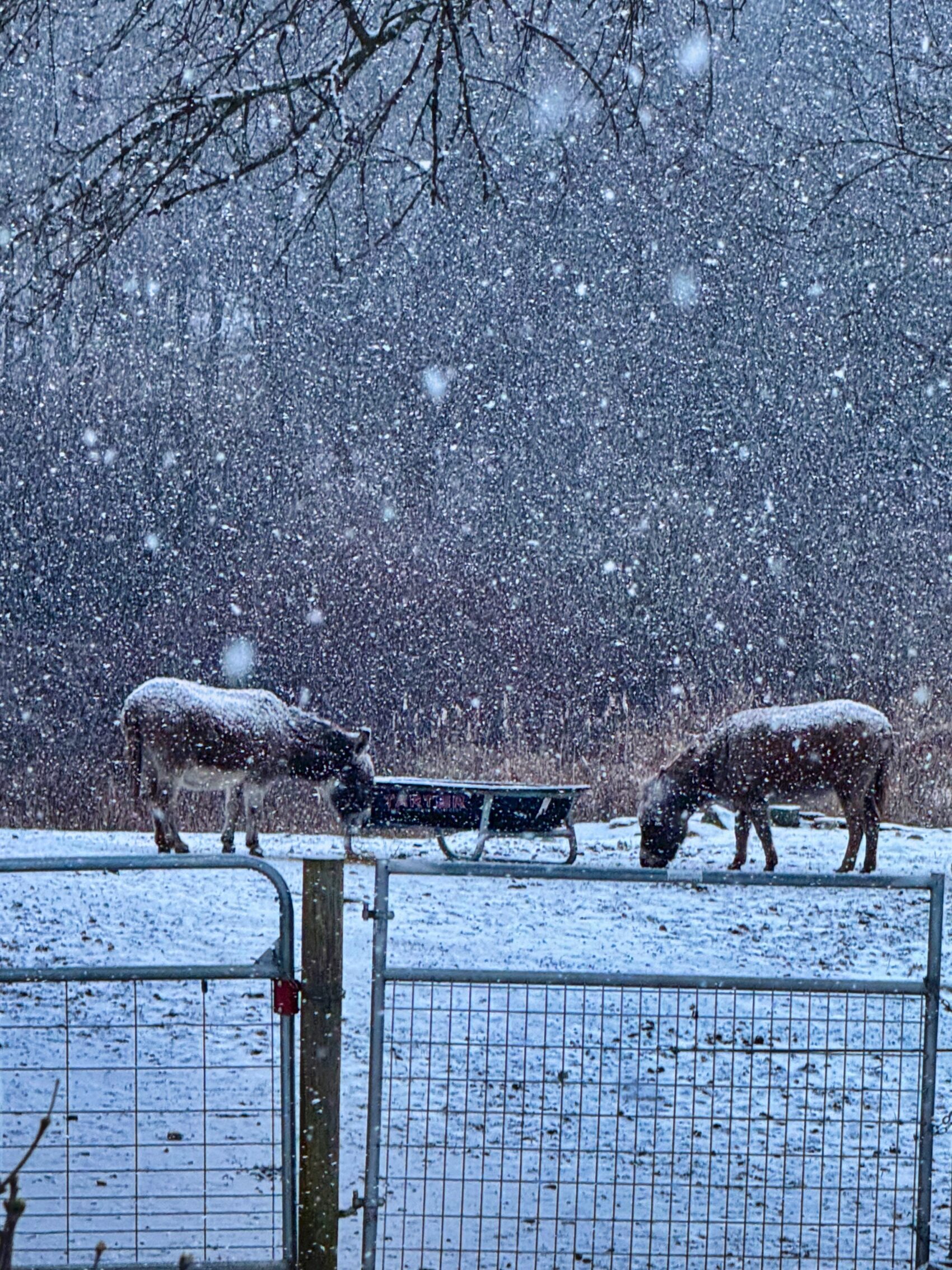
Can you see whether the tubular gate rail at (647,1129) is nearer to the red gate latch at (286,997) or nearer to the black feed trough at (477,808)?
the red gate latch at (286,997)

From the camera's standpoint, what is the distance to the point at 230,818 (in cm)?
1289

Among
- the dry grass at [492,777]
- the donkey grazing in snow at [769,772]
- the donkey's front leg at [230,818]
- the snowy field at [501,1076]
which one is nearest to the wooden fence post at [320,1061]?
the snowy field at [501,1076]

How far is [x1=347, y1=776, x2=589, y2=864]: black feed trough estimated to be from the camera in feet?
39.6

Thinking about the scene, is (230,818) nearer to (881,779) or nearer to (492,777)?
(881,779)

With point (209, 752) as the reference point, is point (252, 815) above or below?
below

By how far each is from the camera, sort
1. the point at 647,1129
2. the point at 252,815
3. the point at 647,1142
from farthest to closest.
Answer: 1. the point at 252,815
2. the point at 647,1129
3. the point at 647,1142

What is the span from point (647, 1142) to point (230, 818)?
25.7 feet

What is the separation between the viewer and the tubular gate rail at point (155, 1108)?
3.79 m

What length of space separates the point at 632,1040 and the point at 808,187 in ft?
98.4

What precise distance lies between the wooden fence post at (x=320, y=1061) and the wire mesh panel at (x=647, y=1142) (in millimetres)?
208

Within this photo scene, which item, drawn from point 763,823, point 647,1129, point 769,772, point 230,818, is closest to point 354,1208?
point 647,1129

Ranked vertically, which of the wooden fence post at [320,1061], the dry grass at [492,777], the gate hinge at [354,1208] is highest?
the wooden fence post at [320,1061]

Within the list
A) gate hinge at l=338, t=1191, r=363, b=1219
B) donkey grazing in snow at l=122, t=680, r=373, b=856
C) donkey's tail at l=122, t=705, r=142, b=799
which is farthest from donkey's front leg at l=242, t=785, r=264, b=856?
gate hinge at l=338, t=1191, r=363, b=1219

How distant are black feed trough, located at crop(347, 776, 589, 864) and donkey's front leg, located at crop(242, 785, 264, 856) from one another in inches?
39.7
